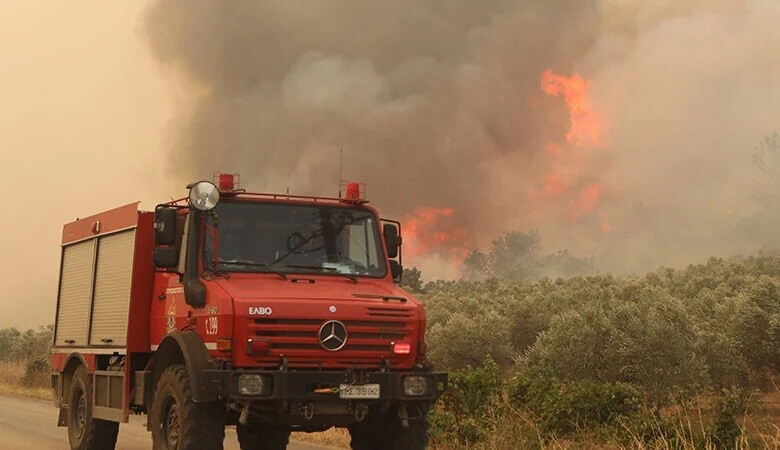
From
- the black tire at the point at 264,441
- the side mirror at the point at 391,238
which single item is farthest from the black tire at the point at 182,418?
the side mirror at the point at 391,238

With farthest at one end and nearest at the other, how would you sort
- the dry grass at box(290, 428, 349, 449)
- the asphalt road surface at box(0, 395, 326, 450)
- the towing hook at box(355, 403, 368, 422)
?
the dry grass at box(290, 428, 349, 449) → the asphalt road surface at box(0, 395, 326, 450) → the towing hook at box(355, 403, 368, 422)

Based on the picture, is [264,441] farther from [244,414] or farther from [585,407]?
[585,407]

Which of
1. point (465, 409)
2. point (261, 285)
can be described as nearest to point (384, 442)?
point (261, 285)

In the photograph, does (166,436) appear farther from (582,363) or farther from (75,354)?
(582,363)

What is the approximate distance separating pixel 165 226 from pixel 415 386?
9.60 feet

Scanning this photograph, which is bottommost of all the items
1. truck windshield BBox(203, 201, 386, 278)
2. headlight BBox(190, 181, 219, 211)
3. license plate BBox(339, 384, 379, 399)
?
license plate BBox(339, 384, 379, 399)

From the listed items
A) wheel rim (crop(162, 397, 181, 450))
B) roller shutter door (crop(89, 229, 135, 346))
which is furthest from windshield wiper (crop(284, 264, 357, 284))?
roller shutter door (crop(89, 229, 135, 346))

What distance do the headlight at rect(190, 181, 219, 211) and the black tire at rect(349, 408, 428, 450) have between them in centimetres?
263

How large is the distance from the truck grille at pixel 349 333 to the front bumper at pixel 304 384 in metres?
0.22

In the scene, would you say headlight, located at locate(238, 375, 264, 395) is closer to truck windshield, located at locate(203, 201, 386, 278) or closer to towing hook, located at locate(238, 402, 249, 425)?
towing hook, located at locate(238, 402, 249, 425)

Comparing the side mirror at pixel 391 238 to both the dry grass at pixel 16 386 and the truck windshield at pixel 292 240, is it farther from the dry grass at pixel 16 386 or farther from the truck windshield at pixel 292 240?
the dry grass at pixel 16 386

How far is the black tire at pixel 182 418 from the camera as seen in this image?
29.3 feet

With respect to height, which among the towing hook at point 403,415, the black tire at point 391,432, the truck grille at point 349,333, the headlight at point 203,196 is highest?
the headlight at point 203,196

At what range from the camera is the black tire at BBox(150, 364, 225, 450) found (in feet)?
29.3
